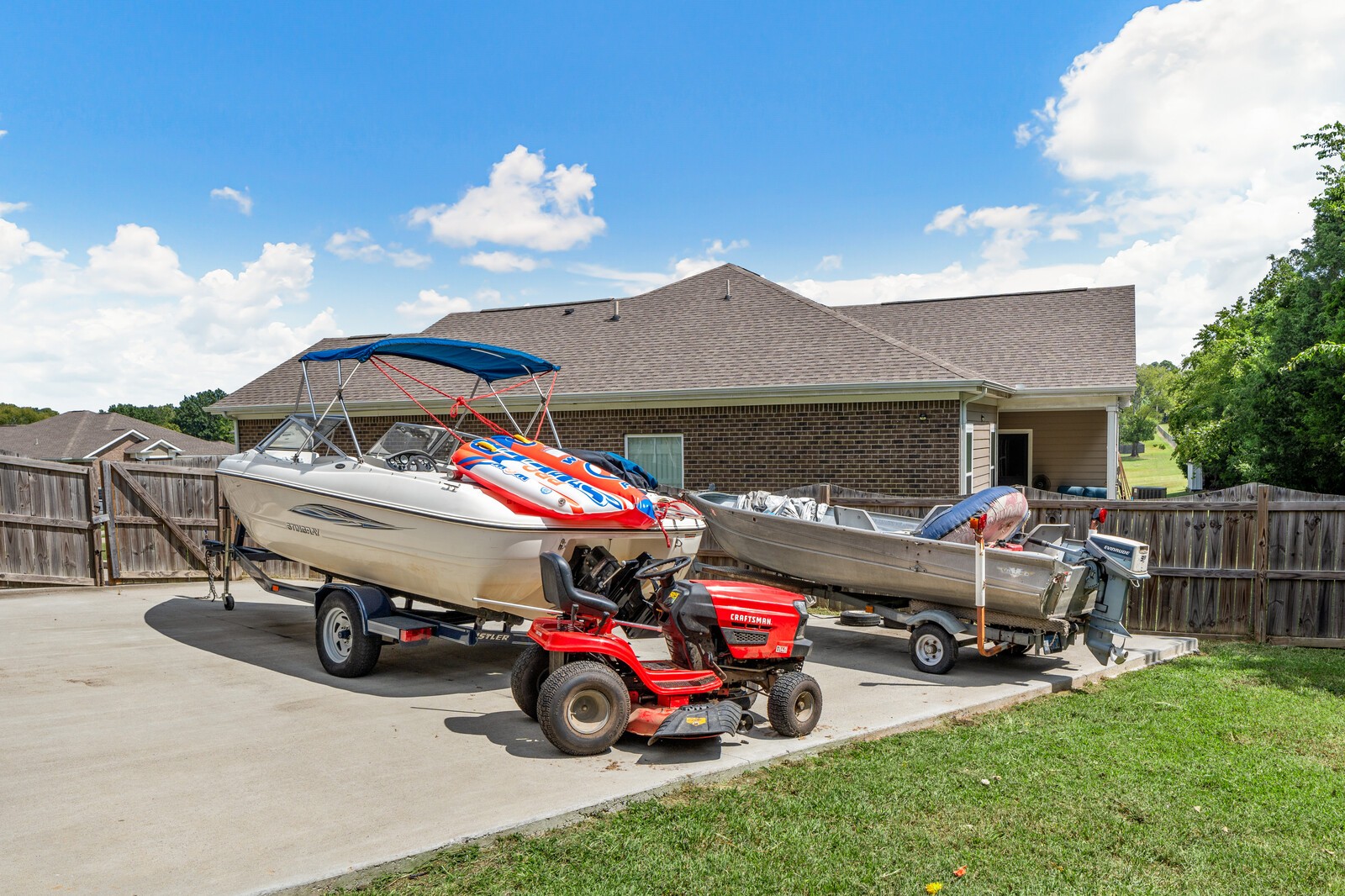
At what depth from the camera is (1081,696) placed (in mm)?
7113

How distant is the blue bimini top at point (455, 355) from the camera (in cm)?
765

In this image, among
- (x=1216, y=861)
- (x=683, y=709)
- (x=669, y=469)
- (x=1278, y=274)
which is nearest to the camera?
(x=1216, y=861)

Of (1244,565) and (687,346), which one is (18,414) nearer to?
(687,346)

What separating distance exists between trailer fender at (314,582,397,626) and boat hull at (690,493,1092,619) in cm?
382

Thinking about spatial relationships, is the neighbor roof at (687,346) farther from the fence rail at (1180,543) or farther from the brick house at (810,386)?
the fence rail at (1180,543)

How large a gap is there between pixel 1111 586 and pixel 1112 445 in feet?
27.5

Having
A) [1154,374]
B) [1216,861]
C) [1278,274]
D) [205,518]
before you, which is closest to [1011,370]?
[1216,861]

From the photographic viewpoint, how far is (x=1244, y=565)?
30.3 ft

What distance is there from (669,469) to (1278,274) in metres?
28.4

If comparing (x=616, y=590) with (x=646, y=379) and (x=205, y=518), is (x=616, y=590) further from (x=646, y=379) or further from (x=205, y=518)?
(x=205, y=518)

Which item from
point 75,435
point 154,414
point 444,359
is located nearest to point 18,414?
point 154,414

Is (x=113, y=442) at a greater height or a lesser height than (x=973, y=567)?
lesser

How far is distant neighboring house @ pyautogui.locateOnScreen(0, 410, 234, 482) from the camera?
128 feet

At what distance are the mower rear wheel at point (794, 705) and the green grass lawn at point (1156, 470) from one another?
32.3m
